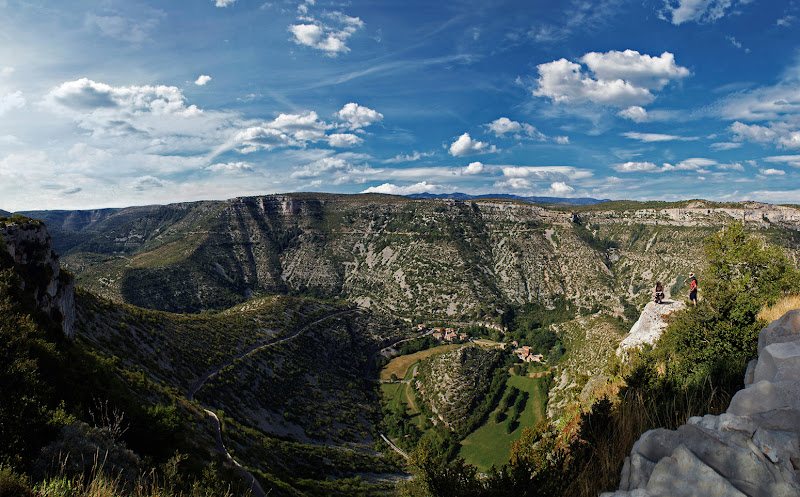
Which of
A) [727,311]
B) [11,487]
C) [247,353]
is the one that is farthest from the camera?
[247,353]

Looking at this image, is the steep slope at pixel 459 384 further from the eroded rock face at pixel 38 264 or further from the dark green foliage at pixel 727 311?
the eroded rock face at pixel 38 264

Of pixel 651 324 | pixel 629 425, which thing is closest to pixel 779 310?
pixel 629 425

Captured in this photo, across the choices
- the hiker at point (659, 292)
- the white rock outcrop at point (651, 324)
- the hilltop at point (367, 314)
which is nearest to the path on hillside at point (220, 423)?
the hilltop at point (367, 314)

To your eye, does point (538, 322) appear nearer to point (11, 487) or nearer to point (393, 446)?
point (393, 446)

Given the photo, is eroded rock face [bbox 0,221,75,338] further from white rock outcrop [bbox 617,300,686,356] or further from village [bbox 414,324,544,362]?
village [bbox 414,324,544,362]

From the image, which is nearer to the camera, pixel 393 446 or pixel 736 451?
pixel 736 451

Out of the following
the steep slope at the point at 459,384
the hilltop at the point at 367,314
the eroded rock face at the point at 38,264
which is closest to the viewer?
the eroded rock face at the point at 38,264
